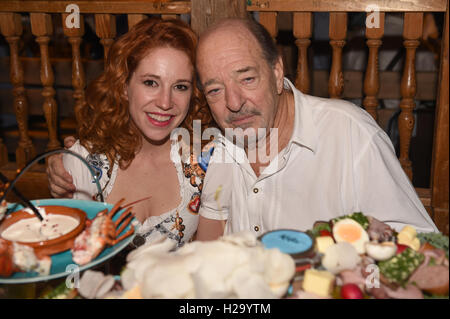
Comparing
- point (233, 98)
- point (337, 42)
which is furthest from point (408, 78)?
point (233, 98)

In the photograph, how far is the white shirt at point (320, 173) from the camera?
6.32 feet

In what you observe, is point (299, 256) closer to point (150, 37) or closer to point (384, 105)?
point (150, 37)

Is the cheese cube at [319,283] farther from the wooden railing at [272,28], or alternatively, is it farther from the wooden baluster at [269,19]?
the wooden baluster at [269,19]

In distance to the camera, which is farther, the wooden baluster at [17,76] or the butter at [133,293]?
the wooden baluster at [17,76]

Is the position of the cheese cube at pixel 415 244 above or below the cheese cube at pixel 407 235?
below

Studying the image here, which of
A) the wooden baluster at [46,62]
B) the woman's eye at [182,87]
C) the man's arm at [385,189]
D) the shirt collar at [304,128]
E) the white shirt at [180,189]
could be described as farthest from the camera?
the wooden baluster at [46,62]

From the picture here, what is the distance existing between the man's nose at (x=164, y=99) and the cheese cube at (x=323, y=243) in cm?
110

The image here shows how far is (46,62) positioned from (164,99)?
4.61 ft

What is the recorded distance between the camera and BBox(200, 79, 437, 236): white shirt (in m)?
1.93

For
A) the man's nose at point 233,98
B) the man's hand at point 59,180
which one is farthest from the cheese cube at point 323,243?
the man's hand at point 59,180

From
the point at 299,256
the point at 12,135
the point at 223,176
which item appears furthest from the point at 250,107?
the point at 12,135

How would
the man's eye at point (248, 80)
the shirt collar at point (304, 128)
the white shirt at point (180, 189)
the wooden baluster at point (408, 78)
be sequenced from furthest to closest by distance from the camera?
the wooden baluster at point (408, 78), the white shirt at point (180, 189), the shirt collar at point (304, 128), the man's eye at point (248, 80)
